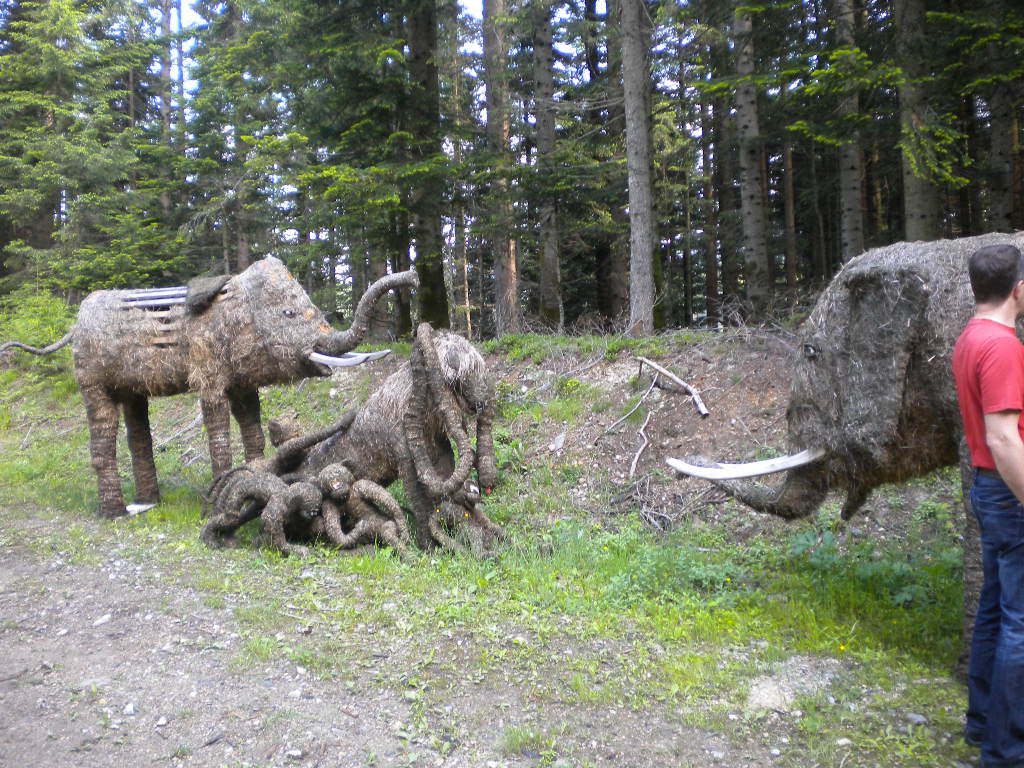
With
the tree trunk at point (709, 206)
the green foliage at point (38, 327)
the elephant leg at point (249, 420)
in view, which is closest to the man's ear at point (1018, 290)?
the elephant leg at point (249, 420)

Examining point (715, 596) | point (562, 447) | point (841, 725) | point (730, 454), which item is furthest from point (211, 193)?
point (841, 725)

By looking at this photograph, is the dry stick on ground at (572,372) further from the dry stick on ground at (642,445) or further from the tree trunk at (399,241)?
the tree trunk at (399,241)

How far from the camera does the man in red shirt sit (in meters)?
2.94

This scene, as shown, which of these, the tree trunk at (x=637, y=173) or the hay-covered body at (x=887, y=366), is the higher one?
the tree trunk at (x=637, y=173)

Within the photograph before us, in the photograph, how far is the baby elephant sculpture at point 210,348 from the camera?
750cm

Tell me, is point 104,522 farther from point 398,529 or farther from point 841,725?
point 841,725

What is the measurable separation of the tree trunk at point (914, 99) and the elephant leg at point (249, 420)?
776 cm

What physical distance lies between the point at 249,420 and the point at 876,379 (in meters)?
6.54

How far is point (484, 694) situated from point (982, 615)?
8.35ft

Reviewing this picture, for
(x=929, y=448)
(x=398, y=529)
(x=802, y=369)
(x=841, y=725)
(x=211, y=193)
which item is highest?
(x=211, y=193)

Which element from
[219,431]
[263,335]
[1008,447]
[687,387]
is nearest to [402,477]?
[263,335]

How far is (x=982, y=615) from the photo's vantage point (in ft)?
11.3

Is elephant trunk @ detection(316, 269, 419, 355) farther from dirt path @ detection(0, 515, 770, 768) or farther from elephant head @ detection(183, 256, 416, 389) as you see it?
dirt path @ detection(0, 515, 770, 768)

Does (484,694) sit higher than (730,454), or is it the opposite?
(730,454)
